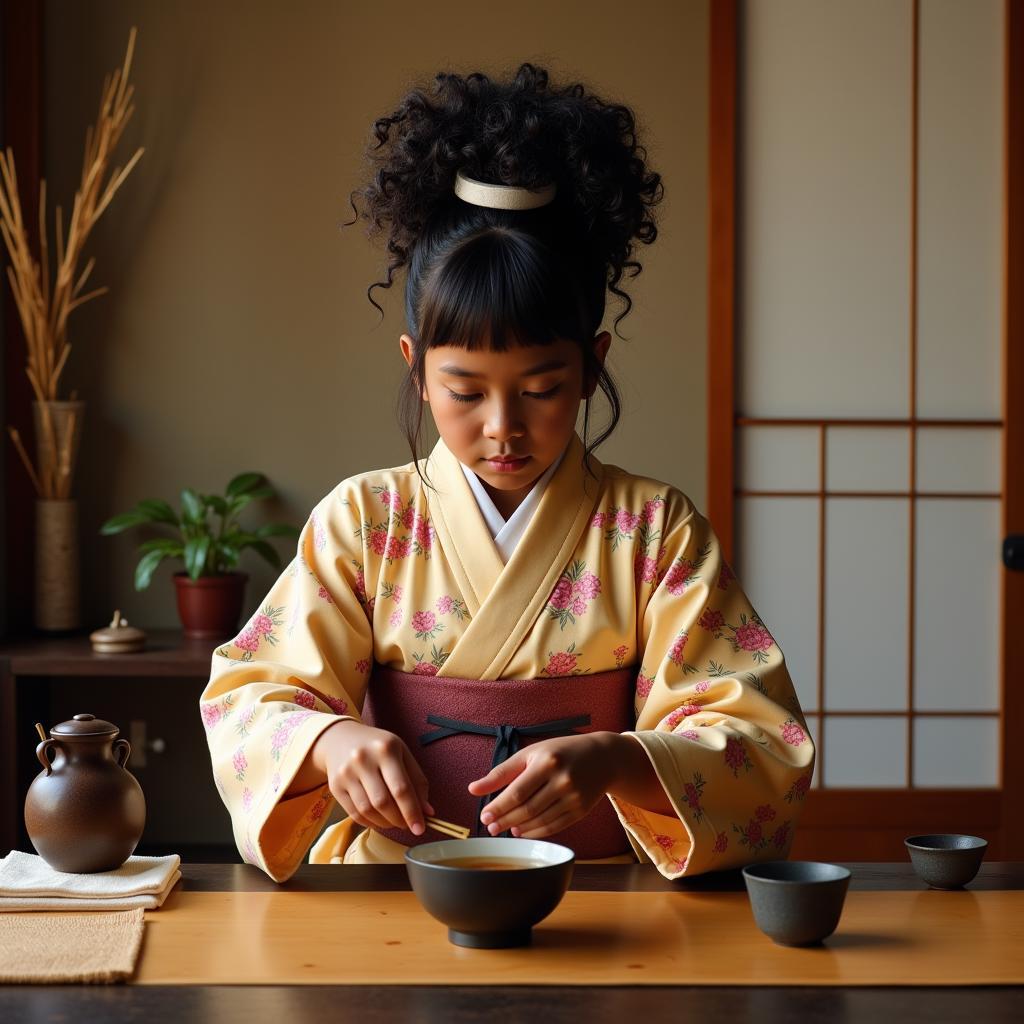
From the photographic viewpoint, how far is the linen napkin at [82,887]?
129 centimetres

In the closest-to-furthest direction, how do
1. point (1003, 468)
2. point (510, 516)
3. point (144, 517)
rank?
1. point (510, 516)
2. point (144, 517)
3. point (1003, 468)

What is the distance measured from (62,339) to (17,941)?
2.57m

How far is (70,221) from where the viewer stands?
143 inches

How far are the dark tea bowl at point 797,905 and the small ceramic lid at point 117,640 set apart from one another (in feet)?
7.60

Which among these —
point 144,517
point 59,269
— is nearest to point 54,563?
point 144,517

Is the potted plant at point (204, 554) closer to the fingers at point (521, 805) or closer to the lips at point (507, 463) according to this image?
the lips at point (507, 463)

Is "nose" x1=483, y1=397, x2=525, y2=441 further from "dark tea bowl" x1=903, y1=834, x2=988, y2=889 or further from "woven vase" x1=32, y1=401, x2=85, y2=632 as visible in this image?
"woven vase" x1=32, y1=401, x2=85, y2=632

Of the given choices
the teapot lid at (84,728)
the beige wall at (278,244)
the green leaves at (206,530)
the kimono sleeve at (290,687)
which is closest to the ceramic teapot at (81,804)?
the teapot lid at (84,728)

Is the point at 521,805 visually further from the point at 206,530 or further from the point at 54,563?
the point at 54,563

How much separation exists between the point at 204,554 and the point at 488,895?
93.4 inches

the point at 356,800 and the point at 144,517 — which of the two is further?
the point at 144,517

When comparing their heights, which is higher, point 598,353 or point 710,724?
point 598,353

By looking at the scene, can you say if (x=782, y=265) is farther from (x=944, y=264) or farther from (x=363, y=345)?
(x=363, y=345)

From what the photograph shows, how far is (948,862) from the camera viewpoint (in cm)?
139
